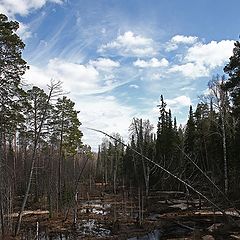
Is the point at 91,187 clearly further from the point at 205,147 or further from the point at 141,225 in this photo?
the point at 141,225

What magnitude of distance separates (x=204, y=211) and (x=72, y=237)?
1084 cm

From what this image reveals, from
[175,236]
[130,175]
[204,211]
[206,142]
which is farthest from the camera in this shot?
[130,175]

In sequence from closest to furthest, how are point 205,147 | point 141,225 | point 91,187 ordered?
point 141,225, point 205,147, point 91,187

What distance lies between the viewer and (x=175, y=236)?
739 inches

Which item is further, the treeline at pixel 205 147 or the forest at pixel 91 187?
the treeline at pixel 205 147

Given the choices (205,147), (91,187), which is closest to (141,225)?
(205,147)

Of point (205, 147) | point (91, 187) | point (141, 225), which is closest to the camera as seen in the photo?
point (141, 225)

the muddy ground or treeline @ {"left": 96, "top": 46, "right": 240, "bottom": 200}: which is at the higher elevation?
treeline @ {"left": 96, "top": 46, "right": 240, "bottom": 200}

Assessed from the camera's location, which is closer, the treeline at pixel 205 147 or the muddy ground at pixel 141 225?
the muddy ground at pixel 141 225

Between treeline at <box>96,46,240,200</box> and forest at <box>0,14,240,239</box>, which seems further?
treeline at <box>96,46,240,200</box>

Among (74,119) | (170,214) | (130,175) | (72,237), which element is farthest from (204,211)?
(130,175)

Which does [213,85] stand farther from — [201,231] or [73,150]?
[73,150]

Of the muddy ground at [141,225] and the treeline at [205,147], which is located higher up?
the treeline at [205,147]

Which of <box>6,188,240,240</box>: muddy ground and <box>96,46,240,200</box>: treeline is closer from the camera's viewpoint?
<box>6,188,240,240</box>: muddy ground
